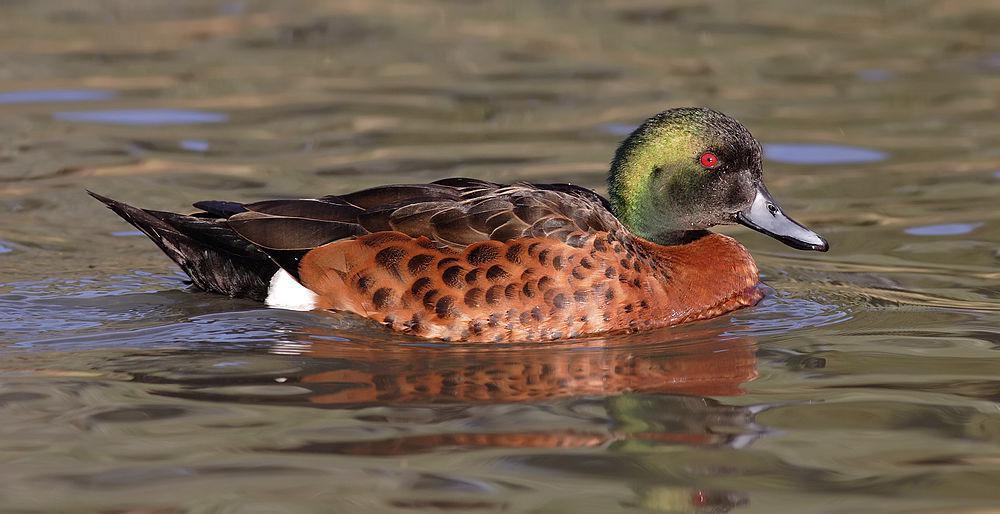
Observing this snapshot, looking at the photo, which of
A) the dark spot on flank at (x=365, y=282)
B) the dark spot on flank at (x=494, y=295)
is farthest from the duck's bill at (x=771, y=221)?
the dark spot on flank at (x=365, y=282)

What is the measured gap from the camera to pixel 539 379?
19.3ft

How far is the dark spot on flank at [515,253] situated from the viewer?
6.51 meters

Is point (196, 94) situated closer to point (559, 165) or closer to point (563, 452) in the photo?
point (559, 165)

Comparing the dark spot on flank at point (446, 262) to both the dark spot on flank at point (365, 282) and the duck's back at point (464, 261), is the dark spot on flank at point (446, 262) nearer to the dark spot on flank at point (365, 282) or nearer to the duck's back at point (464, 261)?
the duck's back at point (464, 261)

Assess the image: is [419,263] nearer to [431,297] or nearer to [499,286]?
[431,297]

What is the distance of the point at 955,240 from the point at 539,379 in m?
3.45

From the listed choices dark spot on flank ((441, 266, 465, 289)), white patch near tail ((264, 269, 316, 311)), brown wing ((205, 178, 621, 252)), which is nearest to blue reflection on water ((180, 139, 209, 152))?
brown wing ((205, 178, 621, 252))

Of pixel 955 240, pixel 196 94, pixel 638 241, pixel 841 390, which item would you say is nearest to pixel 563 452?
pixel 841 390

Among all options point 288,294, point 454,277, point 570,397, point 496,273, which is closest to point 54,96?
point 288,294

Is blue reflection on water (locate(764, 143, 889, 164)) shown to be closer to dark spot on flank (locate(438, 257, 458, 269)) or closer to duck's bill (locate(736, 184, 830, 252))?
duck's bill (locate(736, 184, 830, 252))

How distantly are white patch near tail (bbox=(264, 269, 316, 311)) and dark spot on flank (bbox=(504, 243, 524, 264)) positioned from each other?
959 mm

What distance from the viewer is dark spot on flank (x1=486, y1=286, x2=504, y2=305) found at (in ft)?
21.4

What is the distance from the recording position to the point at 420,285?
6586mm

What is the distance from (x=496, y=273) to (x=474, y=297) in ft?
0.47
